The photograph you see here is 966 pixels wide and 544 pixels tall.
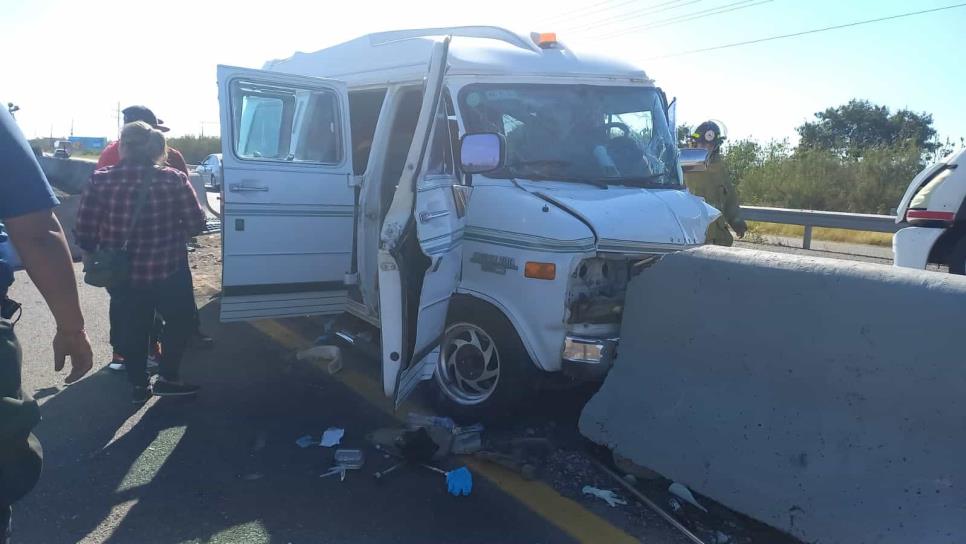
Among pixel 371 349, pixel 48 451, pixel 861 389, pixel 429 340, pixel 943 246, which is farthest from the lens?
pixel 943 246

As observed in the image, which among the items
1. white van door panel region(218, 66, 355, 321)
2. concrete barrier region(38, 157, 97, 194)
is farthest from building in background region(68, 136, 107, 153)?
white van door panel region(218, 66, 355, 321)

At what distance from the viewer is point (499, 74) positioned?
5242 millimetres

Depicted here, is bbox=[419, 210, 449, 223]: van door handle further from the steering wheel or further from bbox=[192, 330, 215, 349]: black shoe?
bbox=[192, 330, 215, 349]: black shoe

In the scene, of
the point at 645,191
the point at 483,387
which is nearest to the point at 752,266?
the point at 645,191

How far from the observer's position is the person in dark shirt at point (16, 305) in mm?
2248

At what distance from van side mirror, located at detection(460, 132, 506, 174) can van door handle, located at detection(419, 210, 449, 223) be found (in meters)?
0.34

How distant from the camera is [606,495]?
4.02 metres

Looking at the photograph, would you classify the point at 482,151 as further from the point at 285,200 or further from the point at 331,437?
the point at 331,437

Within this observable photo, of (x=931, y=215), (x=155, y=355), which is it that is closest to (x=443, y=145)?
(x=155, y=355)

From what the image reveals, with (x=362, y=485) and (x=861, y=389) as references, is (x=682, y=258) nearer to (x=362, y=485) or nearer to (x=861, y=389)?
(x=861, y=389)

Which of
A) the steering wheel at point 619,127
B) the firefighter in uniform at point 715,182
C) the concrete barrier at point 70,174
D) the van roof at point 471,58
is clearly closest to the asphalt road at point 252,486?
the steering wheel at point 619,127

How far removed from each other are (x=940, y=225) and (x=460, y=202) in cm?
559

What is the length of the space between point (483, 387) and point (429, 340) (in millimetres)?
487

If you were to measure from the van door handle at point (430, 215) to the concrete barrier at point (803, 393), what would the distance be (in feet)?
4.14
